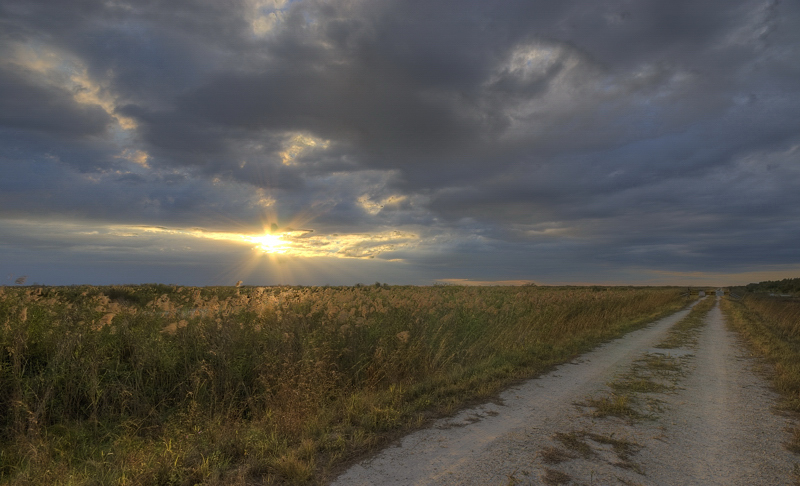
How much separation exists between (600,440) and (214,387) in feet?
18.4

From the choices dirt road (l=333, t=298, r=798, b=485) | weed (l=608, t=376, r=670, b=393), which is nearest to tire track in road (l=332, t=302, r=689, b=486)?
dirt road (l=333, t=298, r=798, b=485)

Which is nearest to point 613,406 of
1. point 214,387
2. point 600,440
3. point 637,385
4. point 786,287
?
point 600,440

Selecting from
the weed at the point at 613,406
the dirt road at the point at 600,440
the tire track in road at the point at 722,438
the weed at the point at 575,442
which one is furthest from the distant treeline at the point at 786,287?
the weed at the point at 575,442

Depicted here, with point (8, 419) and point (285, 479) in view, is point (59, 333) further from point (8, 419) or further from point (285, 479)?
point (285, 479)

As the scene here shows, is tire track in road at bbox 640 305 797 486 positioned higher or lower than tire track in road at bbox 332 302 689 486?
lower

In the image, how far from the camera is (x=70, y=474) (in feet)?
13.0

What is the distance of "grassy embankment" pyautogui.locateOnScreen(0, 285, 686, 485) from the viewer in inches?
168

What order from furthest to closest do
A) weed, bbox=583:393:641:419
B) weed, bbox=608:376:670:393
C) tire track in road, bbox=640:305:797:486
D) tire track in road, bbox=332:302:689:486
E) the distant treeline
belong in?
the distant treeline
weed, bbox=608:376:670:393
weed, bbox=583:393:641:419
tire track in road, bbox=640:305:797:486
tire track in road, bbox=332:302:689:486

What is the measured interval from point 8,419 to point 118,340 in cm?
163

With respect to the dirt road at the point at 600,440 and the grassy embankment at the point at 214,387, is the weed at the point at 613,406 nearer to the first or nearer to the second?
the dirt road at the point at 600,440

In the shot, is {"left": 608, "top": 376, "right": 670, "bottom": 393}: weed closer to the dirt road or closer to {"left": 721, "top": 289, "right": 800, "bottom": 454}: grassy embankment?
the dirt road

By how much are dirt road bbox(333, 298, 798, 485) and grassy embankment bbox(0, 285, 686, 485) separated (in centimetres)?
59

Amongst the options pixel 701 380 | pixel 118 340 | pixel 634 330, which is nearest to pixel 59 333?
pixel 118 340

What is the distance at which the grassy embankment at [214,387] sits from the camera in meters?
4.26
